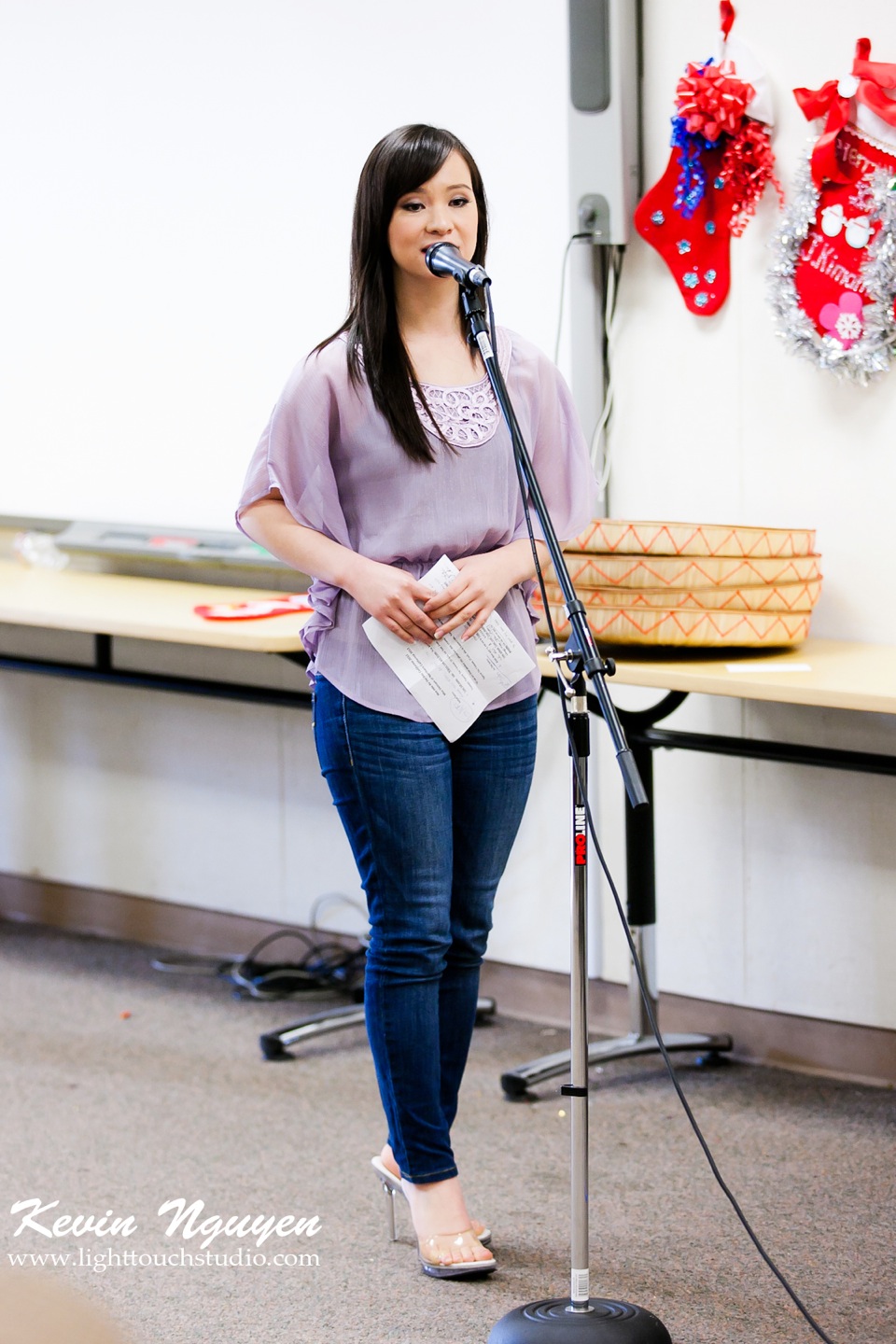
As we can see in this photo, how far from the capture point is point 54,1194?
7.52ft

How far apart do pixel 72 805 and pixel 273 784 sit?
22.6 inches

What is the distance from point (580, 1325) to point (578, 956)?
429 millimetres

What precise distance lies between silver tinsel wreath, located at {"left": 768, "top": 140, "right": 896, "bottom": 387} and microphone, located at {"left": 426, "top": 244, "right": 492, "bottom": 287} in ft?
3.22

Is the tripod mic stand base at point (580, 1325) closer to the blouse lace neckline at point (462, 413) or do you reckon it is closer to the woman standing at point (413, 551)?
the woman standing at point (413, 551)

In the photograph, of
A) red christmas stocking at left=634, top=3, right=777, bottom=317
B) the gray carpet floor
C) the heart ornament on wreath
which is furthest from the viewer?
red christmas stocking at left=634, top=3, right=777, bottom=317

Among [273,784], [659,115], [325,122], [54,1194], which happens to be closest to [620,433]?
[659,115]

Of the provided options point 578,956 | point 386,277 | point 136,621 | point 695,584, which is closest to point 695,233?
point 695,584

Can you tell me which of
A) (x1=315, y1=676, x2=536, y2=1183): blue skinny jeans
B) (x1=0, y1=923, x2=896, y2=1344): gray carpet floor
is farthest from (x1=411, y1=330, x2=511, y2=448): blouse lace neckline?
(x1=0, y1=923, x2=896, y2=1344): gray carpet floor

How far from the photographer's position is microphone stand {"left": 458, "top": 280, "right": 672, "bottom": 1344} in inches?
60.3

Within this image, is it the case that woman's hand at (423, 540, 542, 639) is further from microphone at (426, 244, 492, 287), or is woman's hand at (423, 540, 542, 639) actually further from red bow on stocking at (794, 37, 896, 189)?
red bow on stocking at (794, 37, 896, 189)

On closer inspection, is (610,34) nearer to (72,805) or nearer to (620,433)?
(620,433)

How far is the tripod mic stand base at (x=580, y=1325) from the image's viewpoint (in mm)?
1711

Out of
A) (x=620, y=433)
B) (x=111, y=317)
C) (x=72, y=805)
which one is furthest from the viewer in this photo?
(x=72, y=805)

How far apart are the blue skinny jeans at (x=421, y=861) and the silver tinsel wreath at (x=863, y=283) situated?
917mm
